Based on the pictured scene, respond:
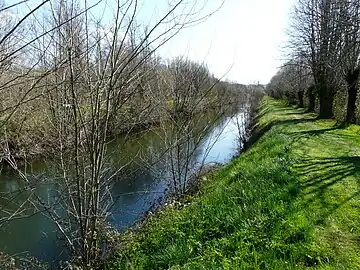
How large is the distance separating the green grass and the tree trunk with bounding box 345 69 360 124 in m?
9.10

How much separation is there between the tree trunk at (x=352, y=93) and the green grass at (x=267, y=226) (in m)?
9.10

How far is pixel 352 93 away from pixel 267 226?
13662mm

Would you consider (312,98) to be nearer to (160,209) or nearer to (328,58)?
(328,58)

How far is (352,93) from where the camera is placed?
16.4 metres

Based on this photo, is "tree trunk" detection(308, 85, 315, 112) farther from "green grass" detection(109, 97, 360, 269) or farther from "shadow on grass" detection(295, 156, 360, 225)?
"green grass" detection(109, 97, 360, 269)

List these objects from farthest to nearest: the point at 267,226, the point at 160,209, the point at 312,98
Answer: the point at 312,98 → the point at 160,209 → the point at 267,226

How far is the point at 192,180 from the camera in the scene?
10.8 meters

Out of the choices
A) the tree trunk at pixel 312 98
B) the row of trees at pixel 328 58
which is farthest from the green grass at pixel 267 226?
the tree trunk at pixel 312 98

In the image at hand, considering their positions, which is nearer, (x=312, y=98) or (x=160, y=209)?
(x=160, y=209)

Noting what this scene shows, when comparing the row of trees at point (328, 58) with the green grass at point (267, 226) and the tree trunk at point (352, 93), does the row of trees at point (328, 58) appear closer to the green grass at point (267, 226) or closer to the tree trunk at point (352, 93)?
the tree trunk at point (352, 93)

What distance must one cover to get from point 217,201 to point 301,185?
5.20 ft

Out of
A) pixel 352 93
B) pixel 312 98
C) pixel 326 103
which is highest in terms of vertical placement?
pixel 352 93

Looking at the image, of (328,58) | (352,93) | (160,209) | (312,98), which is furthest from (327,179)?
(312,98)

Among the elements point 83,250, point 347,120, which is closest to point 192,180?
point 83,250
